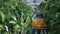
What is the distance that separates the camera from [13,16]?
7.92 ft

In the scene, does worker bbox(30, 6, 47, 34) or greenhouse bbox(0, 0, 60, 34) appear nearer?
greenhouse bbox(0, 0, 60, 34)

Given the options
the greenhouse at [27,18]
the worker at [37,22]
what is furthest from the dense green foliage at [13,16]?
the worker at [37,22]

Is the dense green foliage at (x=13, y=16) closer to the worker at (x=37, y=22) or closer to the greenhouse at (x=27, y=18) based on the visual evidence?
the greenhouse at (x=27, y=18)

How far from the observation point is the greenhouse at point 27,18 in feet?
7.81

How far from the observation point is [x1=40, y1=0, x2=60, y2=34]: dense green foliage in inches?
95.3

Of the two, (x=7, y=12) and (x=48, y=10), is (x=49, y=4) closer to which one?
(x=48, y=10)

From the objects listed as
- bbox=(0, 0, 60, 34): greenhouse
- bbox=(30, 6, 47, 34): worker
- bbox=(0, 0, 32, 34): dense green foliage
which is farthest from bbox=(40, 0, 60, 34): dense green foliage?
bbox=(0, 0, 32, 34): dense green foliage

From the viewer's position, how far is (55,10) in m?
2.55

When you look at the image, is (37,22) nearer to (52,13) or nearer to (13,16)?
(52,13)

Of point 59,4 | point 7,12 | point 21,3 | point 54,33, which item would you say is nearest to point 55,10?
point 59,4

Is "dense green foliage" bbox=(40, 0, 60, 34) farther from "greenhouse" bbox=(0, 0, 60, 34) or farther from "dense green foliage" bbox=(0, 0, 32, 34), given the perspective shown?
"dense green foliage" bbox=(0, 0, 32, 34)

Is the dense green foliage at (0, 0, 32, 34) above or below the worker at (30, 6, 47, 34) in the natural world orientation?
above

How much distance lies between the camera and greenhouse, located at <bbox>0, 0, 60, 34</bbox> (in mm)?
2381

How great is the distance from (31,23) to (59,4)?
57 cm
